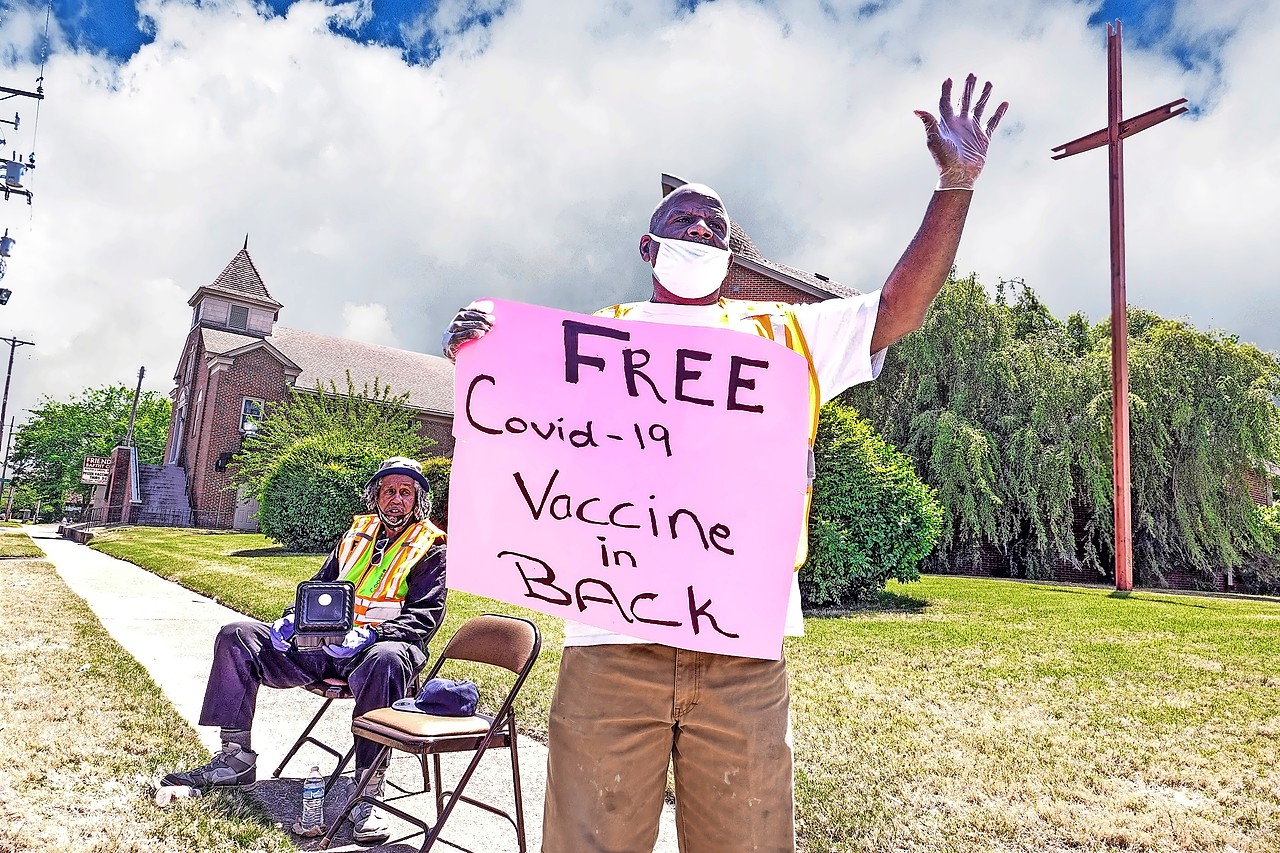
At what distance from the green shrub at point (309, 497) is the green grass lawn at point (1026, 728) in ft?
26.0

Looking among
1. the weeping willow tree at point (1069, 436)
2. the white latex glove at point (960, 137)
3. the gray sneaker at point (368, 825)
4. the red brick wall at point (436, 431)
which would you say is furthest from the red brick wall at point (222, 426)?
the white latex glove at point (960, 137)

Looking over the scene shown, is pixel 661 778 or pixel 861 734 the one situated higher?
pixel 661 778

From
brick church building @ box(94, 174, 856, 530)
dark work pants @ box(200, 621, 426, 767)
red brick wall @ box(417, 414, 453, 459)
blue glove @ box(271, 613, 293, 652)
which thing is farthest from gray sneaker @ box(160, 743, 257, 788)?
red brick wall @ box(417, 414, 453, 459)

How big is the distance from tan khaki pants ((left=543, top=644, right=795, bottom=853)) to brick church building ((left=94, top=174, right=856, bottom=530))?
31.4 m

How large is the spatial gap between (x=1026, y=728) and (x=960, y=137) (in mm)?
4480

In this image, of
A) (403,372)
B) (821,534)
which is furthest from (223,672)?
(403,372)

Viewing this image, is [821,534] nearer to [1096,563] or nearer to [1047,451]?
[1047,451]

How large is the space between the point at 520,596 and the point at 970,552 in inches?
760

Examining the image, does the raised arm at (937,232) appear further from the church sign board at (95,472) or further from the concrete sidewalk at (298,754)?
the church sign board at (95,472)

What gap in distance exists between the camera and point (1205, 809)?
3.83 m

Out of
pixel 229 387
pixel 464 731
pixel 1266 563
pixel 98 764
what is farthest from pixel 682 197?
pixel 229 387

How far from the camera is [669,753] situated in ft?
5.82

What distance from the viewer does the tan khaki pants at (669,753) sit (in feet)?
5.53

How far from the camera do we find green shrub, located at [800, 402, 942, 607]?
10.4 metres
